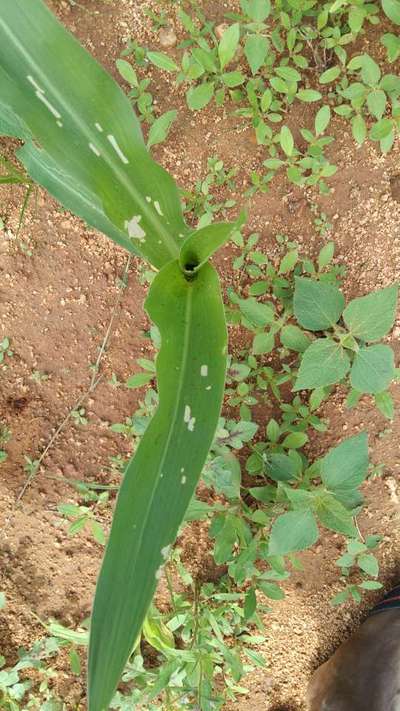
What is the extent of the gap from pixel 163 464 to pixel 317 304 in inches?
16.6

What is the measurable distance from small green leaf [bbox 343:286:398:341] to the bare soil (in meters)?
0.29

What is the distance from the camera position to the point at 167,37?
1239 millimetres

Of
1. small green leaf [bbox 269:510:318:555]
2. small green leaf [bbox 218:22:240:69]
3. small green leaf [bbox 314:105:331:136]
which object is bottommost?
small green leaf [bbox 269:510:318:555]

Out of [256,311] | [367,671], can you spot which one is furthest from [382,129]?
[367,671]

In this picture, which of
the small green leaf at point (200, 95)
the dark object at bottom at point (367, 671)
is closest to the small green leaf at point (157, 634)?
the dark object at bottom at point (367, 671)

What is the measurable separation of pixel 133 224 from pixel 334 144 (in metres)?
0.61

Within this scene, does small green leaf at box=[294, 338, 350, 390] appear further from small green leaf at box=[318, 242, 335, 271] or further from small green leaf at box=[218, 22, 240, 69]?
small green leaf at box=[218, 22, 240, 69]

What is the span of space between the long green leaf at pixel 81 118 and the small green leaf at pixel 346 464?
410 mm

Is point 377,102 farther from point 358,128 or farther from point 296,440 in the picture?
point 296,440

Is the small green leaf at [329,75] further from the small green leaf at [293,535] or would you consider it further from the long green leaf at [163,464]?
the small green leaf at [293,535]

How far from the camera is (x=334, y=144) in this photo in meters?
1.22

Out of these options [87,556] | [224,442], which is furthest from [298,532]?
[87,556]

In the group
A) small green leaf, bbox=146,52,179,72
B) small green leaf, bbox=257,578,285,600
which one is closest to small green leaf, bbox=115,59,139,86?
small green leaf, bbox=146,52,179,72

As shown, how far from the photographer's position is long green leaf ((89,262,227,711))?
65 cm
